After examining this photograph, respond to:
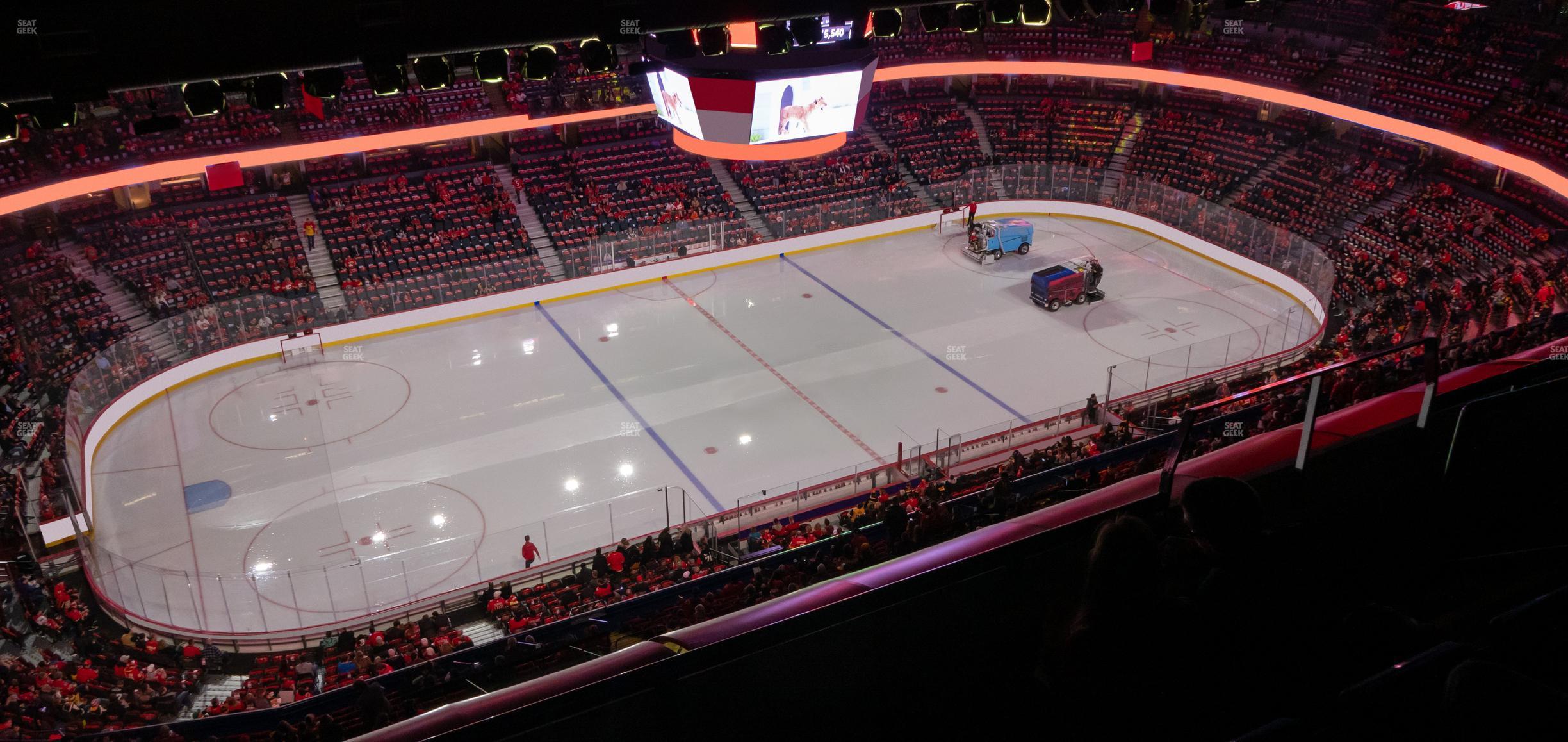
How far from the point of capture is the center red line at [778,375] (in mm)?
17453

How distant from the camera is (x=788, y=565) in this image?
11141 millimetres

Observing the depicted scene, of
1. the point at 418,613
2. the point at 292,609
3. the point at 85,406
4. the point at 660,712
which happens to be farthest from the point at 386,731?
the point at 85,406

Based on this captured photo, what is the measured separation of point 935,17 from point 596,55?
158 inches

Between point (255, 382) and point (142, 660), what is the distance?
892cm

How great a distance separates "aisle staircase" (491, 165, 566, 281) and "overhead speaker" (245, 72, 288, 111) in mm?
13331

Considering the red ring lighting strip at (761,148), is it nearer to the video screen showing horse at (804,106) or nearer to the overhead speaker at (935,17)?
the video screen showing horse at (804,106)

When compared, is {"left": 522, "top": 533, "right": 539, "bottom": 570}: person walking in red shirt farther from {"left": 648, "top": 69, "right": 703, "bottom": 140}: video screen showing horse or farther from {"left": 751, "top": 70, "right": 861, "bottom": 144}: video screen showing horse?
{"left": 751, "top": 70, "right": 861, "bottom": 144}: video screen showing horse

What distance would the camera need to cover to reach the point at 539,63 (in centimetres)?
1110

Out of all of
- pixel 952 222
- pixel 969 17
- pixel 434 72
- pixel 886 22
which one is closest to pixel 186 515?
pixel 434 72

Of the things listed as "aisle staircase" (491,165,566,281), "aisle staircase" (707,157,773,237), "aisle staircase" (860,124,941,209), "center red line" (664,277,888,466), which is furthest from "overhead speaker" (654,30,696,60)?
"aisle staircase" (860,124,941,209)

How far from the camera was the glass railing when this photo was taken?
1348cm

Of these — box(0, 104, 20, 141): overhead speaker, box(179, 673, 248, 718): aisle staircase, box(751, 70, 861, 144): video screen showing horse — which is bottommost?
box(179, 673, 248, 718): aisle staircase

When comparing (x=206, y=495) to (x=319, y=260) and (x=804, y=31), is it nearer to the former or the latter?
(x=319, y=260)

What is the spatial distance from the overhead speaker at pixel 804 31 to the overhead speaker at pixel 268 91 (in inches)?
206
